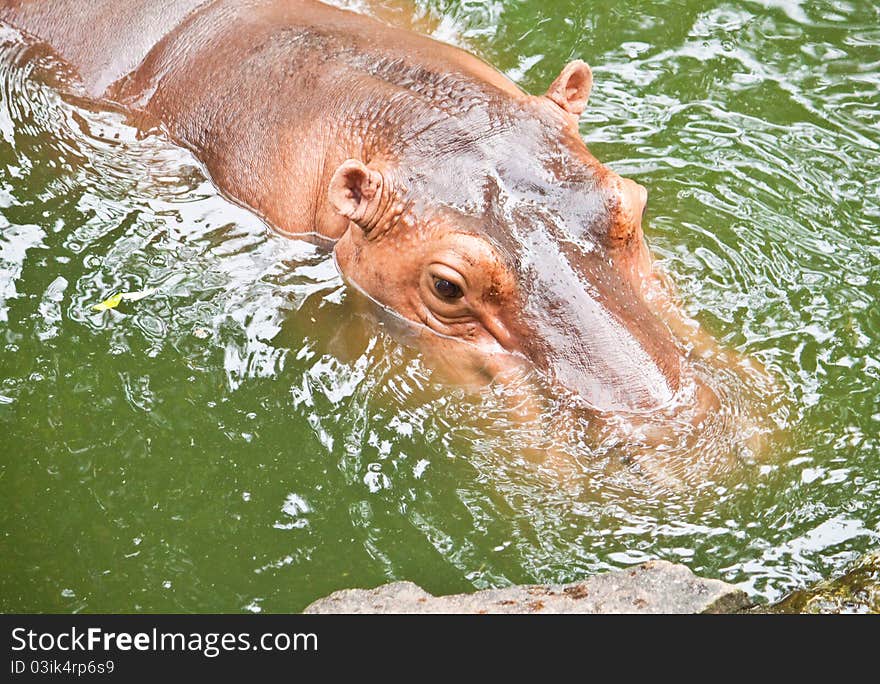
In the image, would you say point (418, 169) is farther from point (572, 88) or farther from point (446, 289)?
point (572, 88)

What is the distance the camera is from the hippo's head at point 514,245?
4.86 meters

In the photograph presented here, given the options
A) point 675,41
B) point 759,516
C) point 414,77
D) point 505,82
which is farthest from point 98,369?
point 675,41

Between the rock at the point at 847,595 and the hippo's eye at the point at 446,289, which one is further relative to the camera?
the hippo's eye at the point at 446,289

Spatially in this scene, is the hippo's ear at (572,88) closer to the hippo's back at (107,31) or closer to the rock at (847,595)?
the hippo's back at (107,31)

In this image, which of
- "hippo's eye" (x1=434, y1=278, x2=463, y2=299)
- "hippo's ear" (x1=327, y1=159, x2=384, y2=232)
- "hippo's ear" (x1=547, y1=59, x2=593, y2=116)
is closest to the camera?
"hippo's eye" (x1=434, y1=278, x2=463, y2=299)

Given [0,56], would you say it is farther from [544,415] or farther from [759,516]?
[759,516]

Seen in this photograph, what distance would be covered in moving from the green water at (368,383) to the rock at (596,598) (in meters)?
0.38

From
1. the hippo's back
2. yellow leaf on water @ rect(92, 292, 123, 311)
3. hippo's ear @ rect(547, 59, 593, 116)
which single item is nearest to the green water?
yellow leaf on water @ rect(92, 292, 123, 311)

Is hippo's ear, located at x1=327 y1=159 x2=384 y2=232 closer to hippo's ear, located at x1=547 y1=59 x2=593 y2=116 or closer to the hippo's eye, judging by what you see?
the hippo's eye

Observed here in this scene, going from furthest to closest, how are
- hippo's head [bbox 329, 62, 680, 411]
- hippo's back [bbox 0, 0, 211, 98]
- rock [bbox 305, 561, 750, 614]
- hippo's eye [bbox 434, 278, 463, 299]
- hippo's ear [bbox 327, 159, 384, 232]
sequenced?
hippo's back [bbox 0, 0, 211, 98], hippo's ear [bbox 327, 159, 384, 232], hippo's eye [bbox 434, 278, 463, 299], hippo's head [bbox 329, 62, 680, 411], rock [bbox 305, 561, 750, 614]

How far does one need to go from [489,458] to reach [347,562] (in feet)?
2.63

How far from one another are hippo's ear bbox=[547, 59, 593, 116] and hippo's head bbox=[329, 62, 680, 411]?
22 centimetres

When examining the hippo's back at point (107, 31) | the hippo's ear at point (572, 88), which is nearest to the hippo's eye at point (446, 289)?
the hippo's ear at point (572, 88)

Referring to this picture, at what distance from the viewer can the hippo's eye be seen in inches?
204
